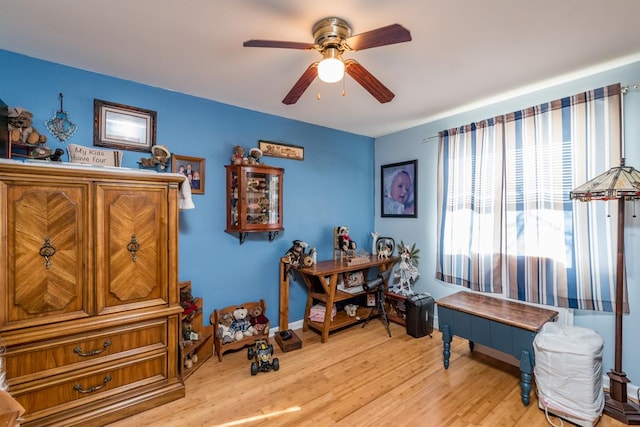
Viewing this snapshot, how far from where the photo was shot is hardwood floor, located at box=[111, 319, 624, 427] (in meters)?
1.85

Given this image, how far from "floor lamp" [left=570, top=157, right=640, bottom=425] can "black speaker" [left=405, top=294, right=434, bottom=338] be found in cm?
→ 137

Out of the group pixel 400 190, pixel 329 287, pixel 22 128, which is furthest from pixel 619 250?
pixel 22 128

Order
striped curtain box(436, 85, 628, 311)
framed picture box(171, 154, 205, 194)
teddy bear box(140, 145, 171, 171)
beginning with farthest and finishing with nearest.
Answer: framed picture box(171, 154, 205, 194) < teddy bear box(140, 145, 171, 171) < striped curtain box(436, 85, 628, 311)

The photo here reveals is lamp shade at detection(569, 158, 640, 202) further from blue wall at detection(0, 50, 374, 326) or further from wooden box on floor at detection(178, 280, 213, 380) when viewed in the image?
wooden box on floor at detection(178, 280, 213, 380)

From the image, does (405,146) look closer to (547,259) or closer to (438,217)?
(438,217)

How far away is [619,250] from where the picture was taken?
1.92 metres

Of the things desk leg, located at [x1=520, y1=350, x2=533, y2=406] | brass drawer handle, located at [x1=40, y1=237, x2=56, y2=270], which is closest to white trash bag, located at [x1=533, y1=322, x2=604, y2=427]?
desk leg, located at [x1=520, y1=350, x2=533, y2=406]

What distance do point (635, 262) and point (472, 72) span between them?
70.3 inches

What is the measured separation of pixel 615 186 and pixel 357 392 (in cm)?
221

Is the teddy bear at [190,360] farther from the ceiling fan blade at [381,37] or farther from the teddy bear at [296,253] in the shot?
the ceiling fan blade at [381,37]

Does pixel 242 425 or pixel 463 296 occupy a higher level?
pixel 463 296

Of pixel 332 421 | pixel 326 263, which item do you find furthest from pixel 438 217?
pixel 332 421

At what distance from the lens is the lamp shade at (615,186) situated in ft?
5.73

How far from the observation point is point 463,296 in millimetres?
2656
